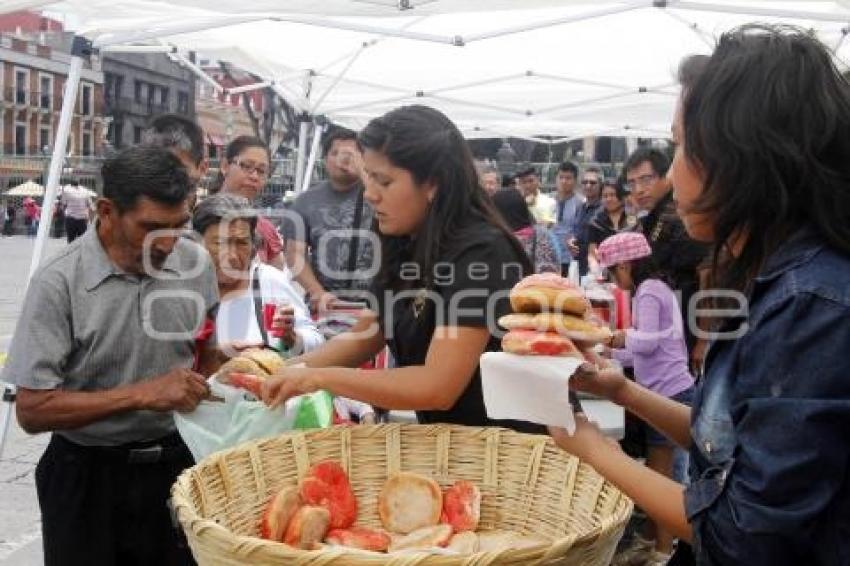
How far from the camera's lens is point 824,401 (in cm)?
105

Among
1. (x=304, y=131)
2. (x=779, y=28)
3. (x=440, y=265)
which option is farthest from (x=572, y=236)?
(x=779, y=28)

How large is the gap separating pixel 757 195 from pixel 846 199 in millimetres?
113

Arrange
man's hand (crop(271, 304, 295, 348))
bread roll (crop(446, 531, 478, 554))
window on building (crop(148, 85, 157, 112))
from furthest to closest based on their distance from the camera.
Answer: window on building (crop(148, 85, 157, 112)) < man's hand (crop(271, 304, 295, 348)) < bread roll (crop(446, 531, 478, 554))

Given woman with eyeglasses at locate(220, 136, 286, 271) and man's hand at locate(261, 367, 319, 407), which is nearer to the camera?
man's hand at locate(261, 367, 319, 407)

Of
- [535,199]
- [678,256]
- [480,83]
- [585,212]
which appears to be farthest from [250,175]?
[535,199]

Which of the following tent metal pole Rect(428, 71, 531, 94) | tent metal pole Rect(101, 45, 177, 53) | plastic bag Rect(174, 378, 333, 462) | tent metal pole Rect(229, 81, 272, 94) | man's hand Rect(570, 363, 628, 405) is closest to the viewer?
man's hand Rect(570, 363, 628, 405)

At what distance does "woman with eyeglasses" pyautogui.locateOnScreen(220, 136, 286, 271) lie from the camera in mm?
4836

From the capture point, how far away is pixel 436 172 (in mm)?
2197

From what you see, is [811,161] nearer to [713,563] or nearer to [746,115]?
[746,115]

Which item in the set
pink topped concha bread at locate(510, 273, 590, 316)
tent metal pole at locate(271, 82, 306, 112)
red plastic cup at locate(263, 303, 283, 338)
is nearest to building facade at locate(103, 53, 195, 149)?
tent metal pole at locate(271, 82, 306, 112)

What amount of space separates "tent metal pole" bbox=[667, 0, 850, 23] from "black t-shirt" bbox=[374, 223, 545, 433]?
354 cm

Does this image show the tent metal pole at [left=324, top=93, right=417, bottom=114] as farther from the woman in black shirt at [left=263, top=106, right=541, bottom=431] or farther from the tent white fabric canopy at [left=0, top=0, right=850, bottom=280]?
the woman in black shirt at [left=263, top=106, right=541, bottom=431]

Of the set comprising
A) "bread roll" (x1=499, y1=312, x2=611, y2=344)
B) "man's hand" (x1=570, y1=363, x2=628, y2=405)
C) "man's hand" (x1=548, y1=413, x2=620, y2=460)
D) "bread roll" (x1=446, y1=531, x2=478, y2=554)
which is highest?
"bread roll" (x1=499, y1=312, x2=611, y2=344)

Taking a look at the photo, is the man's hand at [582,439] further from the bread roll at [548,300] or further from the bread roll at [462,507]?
the bread roll at [462,507]
